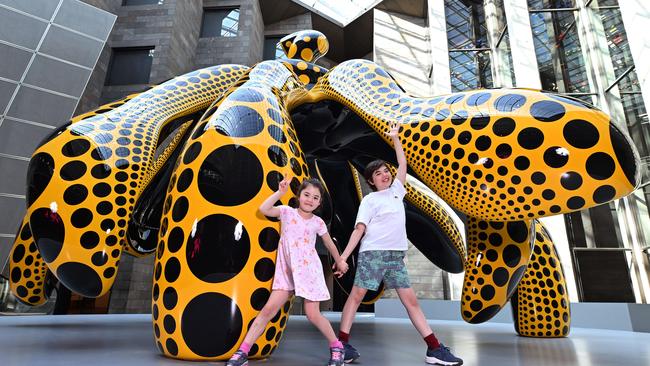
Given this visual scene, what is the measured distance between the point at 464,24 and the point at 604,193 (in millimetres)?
20889

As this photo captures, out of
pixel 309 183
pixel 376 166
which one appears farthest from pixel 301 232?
pixel 376 166

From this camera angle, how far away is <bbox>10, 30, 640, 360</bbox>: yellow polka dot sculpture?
2.68 meters

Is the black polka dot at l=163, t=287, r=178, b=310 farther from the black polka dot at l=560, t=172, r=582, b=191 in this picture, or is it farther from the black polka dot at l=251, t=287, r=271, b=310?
the black polka dot at l=560, t=172, r=582, b=191

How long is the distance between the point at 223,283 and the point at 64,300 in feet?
23.8

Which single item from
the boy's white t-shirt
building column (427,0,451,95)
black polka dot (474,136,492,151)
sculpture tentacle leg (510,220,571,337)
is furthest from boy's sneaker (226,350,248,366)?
building column (427,0,451,95)

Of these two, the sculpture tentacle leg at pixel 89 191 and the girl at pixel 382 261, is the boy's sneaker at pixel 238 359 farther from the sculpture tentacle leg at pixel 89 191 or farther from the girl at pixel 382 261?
the sculpture tentacle leg at pixel 89 191

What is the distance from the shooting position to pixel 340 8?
79.4 feet

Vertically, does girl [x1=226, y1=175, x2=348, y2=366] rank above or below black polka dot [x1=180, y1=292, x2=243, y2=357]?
above

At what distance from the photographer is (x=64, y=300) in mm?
7957

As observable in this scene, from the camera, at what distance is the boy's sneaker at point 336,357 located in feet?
8.25

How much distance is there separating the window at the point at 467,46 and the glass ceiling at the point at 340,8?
15.0ft

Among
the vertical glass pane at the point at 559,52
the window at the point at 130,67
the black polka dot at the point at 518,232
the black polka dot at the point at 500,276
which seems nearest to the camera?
the black polka dot at the point at 500,276

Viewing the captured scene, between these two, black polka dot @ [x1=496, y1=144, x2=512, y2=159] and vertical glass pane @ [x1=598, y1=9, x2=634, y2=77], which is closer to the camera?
black polka dot @ [x1=496, y1=144, x2=512, y2=159]

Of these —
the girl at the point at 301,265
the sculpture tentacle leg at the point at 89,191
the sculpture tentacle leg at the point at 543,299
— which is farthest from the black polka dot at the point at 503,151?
the sculpture tentacle leg at the point at 89,191
